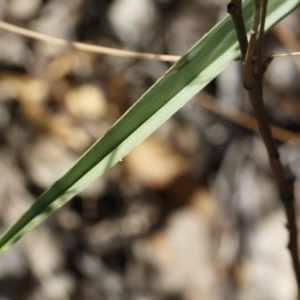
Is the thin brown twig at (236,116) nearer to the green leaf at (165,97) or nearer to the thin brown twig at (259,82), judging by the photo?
the thin brown twig at (259,82)

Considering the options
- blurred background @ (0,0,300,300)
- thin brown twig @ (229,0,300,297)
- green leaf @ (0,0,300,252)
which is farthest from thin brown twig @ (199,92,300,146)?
green leaf @ (0,0,300,252)

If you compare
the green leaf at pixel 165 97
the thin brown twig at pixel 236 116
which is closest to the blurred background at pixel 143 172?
the thin brown twig at pixel 236 116

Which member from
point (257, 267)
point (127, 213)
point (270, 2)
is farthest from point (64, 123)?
point (270, 2)

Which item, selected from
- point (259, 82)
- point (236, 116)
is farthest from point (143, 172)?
point (259, 82)

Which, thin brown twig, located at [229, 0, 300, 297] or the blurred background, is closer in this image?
thin brown twig, located at [229, 0, 300, 297]

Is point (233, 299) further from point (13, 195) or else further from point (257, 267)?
point (13, 195)

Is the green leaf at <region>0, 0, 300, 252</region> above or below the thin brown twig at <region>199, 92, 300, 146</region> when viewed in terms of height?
below

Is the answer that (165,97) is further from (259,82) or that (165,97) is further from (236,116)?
(236,116)

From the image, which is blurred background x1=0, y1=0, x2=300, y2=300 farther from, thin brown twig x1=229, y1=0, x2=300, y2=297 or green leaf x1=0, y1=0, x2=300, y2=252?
green leaf x1=0, y1=0, x2=300, y2=252
